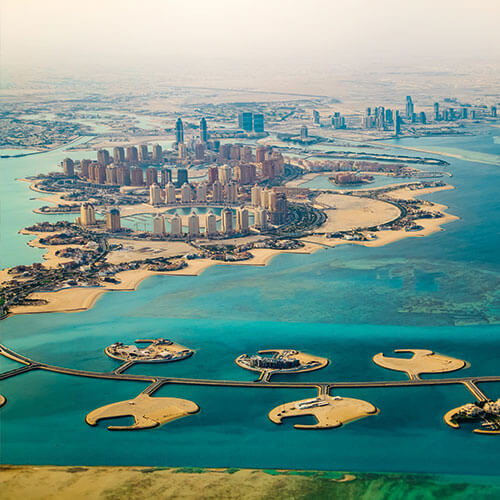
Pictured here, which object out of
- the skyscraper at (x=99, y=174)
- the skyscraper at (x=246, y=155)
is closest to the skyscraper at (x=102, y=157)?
the skyscraper at (x=99, y=174)

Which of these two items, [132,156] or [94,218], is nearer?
[94,218]

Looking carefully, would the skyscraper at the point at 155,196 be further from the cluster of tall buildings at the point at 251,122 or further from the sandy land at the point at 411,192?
the cluster of tall buildings at the point at 251,122

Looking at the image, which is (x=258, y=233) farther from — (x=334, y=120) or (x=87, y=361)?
(x=334, y=120)

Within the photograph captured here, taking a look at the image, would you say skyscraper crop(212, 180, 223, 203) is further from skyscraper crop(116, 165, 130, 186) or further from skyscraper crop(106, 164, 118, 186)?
skyscraper crop(106, 164, 118, 186)

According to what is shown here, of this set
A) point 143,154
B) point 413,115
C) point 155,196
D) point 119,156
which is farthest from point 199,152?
point 413,115

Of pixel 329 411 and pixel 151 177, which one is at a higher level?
pixel 151 177

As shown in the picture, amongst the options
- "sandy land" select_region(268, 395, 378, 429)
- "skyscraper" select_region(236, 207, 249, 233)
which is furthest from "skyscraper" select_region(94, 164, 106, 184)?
"sandy land" select_region(268, 395, 378, 429)

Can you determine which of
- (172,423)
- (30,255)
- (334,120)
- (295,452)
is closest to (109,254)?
(30,255)

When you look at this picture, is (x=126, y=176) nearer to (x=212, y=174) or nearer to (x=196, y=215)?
(x=212, y=174)
